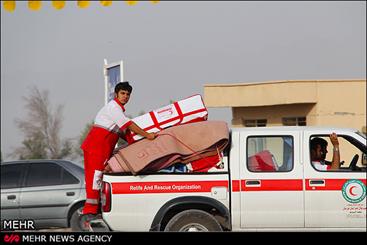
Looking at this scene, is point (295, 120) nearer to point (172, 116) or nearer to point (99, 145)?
point (172, 116)

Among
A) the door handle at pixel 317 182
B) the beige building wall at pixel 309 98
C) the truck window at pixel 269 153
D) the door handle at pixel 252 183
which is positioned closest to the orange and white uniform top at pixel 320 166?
the door handle at pixel 317 182

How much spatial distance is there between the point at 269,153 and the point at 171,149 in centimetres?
123

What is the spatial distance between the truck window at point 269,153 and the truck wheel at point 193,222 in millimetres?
781

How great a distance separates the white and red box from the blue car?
13.7 ft

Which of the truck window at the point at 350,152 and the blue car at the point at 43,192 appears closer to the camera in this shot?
the truck window at the point at 350,152

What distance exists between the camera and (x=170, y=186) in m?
7.61

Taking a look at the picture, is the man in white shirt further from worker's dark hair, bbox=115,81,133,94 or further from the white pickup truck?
worker's dark hair, bbox=115,81,133,94

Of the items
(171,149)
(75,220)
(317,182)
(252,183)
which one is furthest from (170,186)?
(75,220)

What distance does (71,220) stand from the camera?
11.9 metres

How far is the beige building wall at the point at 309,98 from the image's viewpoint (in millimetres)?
23750

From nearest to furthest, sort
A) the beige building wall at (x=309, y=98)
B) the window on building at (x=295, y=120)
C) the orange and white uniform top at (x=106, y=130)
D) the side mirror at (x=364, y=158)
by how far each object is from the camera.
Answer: the side mirror at (x=364, y=158) → the orange and white uniform top at (x=106, y=130) → the beige building wall at (x=309, y=98) → the window on building at (x=295, y=120)

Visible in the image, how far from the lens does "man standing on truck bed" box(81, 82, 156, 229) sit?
26.0 ft

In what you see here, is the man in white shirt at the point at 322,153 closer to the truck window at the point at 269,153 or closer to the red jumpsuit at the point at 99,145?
the truck window at the point at 269,153

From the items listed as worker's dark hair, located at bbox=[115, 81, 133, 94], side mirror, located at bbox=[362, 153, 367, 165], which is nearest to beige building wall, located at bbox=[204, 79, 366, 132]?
worker's dark hair, located at bbox=[115, 81, 133, 94]
